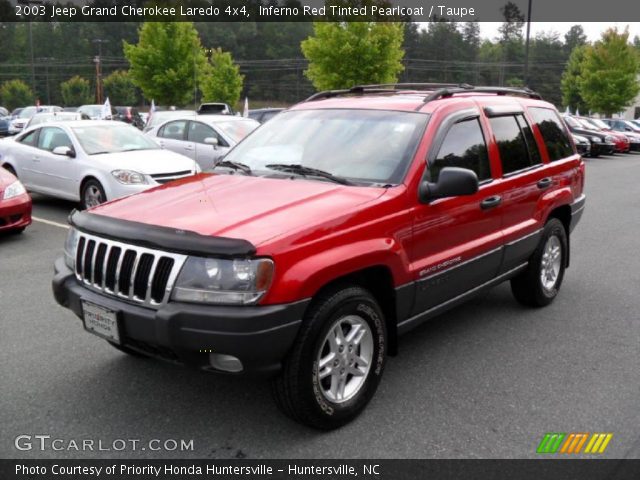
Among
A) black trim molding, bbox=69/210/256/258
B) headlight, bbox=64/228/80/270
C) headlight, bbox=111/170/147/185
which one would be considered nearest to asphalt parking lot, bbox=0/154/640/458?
headlight, bbox=64/228/80/270

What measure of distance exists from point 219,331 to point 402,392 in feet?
4.79

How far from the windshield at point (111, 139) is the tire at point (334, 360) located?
740 cm

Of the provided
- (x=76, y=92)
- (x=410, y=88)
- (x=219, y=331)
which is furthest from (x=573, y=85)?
(x=219, y=331)

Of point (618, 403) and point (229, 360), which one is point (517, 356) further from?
point (229, 360)

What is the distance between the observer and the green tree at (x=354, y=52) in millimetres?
25500

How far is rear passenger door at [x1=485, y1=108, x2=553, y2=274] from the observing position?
4.70 meters

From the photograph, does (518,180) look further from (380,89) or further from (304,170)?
(304,170)

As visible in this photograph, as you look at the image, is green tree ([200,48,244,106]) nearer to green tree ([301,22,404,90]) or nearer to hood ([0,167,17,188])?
green tree ([301,22,404,90])

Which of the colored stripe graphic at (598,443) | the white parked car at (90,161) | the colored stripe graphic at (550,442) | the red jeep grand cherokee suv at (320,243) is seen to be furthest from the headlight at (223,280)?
the white parked car at (90,161)

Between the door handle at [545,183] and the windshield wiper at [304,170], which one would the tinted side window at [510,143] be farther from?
the windshield wiper at [304,170]

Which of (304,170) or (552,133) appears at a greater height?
(552,133)

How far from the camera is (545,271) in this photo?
5.57 m
